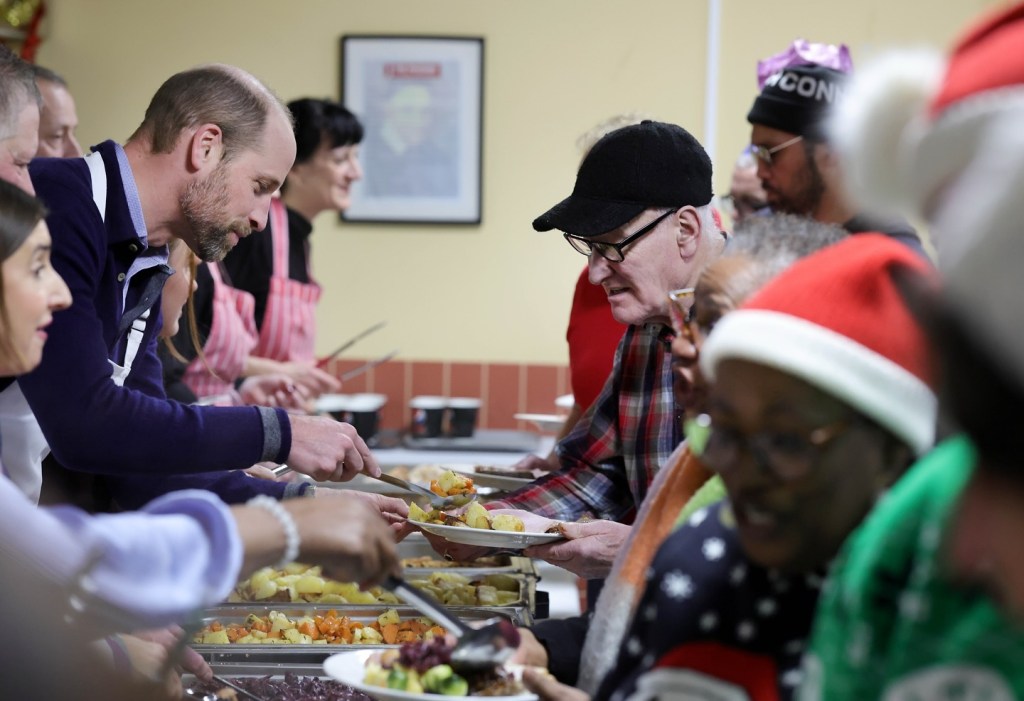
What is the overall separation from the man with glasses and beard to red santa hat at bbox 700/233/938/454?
1647mm

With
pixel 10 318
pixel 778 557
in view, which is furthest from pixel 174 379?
pixel 778 557

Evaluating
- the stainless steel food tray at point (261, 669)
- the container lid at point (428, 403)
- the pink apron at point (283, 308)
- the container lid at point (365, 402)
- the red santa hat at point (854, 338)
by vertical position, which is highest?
the red santa hat at point (854, 338)

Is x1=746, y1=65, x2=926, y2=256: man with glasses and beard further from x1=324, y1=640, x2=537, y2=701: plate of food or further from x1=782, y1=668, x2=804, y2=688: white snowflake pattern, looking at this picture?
x1=782, y1=668, x2=804, y2=688: white snowflake pattern

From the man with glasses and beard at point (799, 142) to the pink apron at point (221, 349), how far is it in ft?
5.67

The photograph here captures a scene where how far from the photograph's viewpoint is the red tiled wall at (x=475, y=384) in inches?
200

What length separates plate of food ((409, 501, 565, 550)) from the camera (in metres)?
2.14

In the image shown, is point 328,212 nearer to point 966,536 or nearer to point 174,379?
point 174,379

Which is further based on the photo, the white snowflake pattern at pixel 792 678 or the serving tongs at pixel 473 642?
the serving tongs at pixel 473 642

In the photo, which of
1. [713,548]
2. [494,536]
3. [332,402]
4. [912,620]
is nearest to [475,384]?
[332,402]

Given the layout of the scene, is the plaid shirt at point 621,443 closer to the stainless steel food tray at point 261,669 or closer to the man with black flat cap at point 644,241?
the man with black flat cap at point 644,241

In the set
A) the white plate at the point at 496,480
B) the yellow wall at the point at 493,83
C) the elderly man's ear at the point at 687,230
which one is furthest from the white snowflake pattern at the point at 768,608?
the yellow wall at the point at 493,83

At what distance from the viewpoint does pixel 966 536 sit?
821 mm

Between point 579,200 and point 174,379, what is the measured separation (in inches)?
64.3

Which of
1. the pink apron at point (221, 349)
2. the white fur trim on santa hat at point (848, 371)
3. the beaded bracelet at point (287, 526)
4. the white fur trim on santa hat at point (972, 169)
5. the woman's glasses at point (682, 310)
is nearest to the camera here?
the white fur trim on santa hat at point (972, 169)
